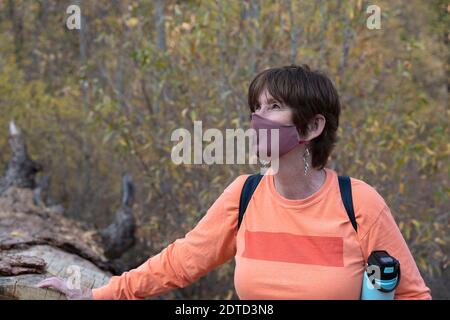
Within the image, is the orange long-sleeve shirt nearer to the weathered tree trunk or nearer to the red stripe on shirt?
the red stripe on shirt

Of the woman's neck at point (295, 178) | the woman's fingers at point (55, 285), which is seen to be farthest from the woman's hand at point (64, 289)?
the woman's neck at point (295, 178)

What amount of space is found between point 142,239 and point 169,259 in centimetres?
420

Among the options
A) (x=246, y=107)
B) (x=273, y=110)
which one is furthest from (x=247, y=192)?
(x=246, y=107)

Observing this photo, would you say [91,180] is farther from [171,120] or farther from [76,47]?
[76,47]

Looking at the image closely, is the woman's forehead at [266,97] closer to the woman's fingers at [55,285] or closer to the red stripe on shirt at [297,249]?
the red stripe on shirt at [297,249]

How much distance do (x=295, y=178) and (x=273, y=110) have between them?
22cm

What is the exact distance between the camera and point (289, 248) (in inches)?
84.4

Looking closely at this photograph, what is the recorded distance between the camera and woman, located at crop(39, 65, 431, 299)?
2090 millimetres

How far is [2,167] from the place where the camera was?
7.79 m

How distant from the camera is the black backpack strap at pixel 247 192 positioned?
226 centimetres

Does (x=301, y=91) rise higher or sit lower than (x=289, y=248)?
higher

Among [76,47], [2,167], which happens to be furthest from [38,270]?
[76,47]

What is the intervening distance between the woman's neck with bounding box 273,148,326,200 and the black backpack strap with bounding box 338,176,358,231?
0.07 meters

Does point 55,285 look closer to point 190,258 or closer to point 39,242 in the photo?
point 190,258
